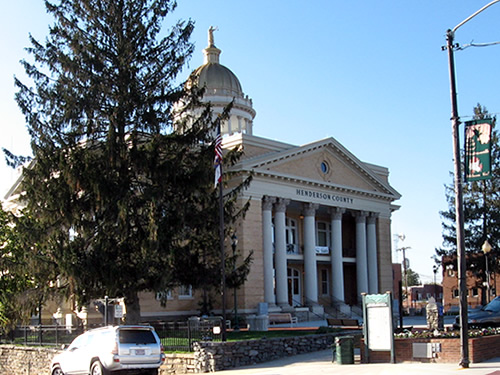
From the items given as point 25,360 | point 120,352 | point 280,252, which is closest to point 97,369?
point 120,352

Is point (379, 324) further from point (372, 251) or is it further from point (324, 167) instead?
point (372, 251)

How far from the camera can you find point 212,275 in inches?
1181

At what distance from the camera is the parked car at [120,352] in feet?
59.3

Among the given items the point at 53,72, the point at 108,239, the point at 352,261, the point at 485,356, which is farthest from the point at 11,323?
the point at 352,261

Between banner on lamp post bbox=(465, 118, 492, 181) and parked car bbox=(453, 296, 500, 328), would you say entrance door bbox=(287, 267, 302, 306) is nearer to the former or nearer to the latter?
parked car bbox=(453, 296, 500, 328)

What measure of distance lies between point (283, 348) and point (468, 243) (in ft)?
136

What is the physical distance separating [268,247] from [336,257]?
810 centimetres

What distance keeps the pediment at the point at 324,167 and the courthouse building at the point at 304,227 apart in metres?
0.07

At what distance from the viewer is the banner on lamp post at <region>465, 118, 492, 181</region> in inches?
690

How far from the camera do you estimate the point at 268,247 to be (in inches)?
1740

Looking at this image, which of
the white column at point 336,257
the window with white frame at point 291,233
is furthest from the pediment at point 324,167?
the window with white frame at point 291,233

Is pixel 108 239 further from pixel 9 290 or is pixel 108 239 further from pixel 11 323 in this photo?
pixel 9 290

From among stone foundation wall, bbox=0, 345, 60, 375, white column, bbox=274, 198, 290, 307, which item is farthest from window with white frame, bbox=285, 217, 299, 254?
stone foundation wall, bbox=0, 345, 60, 375

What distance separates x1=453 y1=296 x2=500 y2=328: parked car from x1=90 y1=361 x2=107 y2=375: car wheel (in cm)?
1595
